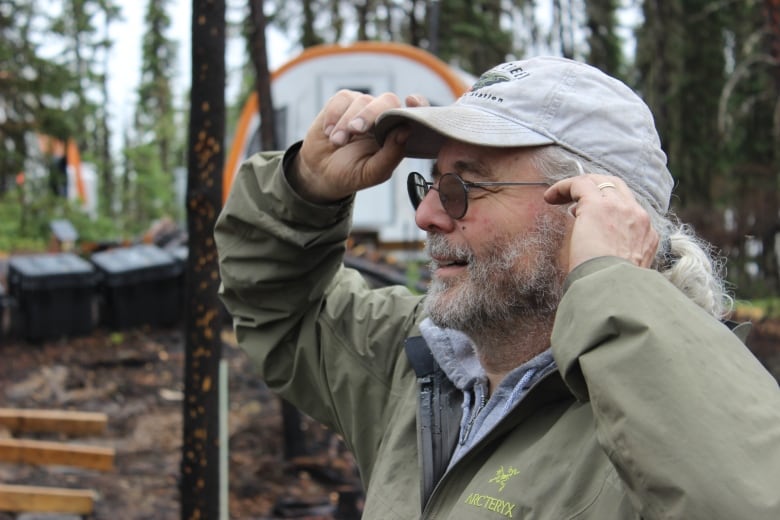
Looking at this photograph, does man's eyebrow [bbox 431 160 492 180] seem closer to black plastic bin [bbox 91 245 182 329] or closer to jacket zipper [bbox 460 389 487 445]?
jacket zipper [bbox 460 389 487 445]

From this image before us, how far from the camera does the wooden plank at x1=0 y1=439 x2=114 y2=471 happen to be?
6352 millimetres

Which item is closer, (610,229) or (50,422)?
(610,229)

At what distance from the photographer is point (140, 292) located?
36.2ft

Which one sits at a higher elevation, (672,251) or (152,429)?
(672,251)

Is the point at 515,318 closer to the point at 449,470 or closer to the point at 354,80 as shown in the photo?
Result: the point at 449,470

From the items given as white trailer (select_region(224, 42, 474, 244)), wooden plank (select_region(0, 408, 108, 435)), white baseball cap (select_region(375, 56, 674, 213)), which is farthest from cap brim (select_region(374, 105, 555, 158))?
white trailer (select_region(224, 42, 474, 244))

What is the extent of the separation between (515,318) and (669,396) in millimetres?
731

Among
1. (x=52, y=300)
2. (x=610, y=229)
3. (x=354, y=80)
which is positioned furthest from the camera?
(x=354, y=80)

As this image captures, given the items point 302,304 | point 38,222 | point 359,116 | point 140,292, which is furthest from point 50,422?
point 38,222

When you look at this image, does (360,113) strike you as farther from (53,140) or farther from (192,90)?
(53,140)

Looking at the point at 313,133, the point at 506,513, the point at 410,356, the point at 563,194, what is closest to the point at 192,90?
the point at 313,133

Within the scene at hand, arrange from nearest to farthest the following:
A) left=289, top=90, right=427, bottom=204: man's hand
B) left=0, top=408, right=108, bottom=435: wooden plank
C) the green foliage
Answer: left=289, top=90, right=427, bottom=204: man's hand < left=0, top=408, right=108, bottom=435: wooden plank < the green foliage

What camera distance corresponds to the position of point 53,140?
17594mm

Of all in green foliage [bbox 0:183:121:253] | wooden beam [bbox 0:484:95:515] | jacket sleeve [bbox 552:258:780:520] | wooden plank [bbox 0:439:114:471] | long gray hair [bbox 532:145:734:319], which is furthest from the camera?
green foliage [bbox 0:183:121:253]
